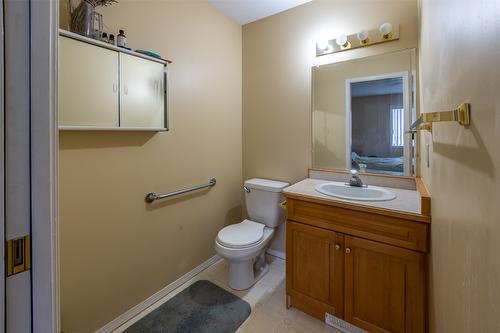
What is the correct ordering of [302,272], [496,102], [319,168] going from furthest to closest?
[319,168], [302,272], [496,102]

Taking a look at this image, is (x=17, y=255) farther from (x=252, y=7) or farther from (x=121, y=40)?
(x=252, y=7)

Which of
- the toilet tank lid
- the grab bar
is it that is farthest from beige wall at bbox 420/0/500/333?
the grab bar

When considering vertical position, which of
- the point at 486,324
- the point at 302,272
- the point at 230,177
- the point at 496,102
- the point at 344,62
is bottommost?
the point at 302,272

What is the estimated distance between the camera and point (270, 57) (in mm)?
2285

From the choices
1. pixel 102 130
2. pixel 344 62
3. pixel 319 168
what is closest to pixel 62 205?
pixel 102 130

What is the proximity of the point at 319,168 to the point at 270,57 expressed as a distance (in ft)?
3.82

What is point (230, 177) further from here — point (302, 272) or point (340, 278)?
point (340, 278)

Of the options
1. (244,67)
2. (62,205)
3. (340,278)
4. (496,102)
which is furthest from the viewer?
(244,67)

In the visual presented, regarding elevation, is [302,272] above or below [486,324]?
below

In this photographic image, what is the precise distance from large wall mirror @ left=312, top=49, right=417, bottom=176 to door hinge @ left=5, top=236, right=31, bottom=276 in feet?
6.43

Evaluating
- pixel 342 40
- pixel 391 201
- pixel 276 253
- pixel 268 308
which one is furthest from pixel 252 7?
pixel 268 308

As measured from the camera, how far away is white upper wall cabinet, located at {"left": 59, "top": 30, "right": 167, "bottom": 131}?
1180mm

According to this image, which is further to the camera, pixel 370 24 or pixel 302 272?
pixel 370 24

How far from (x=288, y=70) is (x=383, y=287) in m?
1.84
